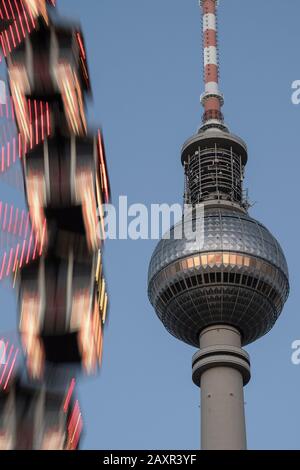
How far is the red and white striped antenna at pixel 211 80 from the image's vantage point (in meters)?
111

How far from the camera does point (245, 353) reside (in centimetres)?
8769

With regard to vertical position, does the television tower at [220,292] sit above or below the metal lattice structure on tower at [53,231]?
above

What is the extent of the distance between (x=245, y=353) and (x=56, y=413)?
5730 centimetres

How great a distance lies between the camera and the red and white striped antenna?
11094cm

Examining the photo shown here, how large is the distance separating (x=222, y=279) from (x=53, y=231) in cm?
5724

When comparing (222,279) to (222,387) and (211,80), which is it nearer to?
(222,387)

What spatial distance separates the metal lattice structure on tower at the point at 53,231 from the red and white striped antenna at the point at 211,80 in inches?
2926

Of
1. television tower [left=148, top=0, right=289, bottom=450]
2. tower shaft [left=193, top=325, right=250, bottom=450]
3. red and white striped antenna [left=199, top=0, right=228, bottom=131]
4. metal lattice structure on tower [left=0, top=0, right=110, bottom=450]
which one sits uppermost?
red and white striped antenna [left=199, top=0, right=228, bottom=131]

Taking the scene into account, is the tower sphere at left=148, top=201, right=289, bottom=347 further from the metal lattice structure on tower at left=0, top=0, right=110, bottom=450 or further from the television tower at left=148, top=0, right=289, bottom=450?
the metal lattice structure on tower at left=0, top=0, right=110, bottom=450

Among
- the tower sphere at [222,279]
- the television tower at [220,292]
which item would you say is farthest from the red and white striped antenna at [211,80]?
the tower sphere at [222,279]

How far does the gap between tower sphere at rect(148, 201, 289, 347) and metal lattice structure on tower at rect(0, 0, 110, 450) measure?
54554 millimetres

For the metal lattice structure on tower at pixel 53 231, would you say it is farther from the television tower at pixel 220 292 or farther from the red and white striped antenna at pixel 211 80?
the red and white striped antenna at pixel 211 80

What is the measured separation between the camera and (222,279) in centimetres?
9025

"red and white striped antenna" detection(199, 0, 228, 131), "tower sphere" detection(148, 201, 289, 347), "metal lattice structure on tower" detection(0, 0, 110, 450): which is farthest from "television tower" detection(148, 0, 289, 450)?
"metal lattice structure on tower" detection(0, 0, 110, 450)
